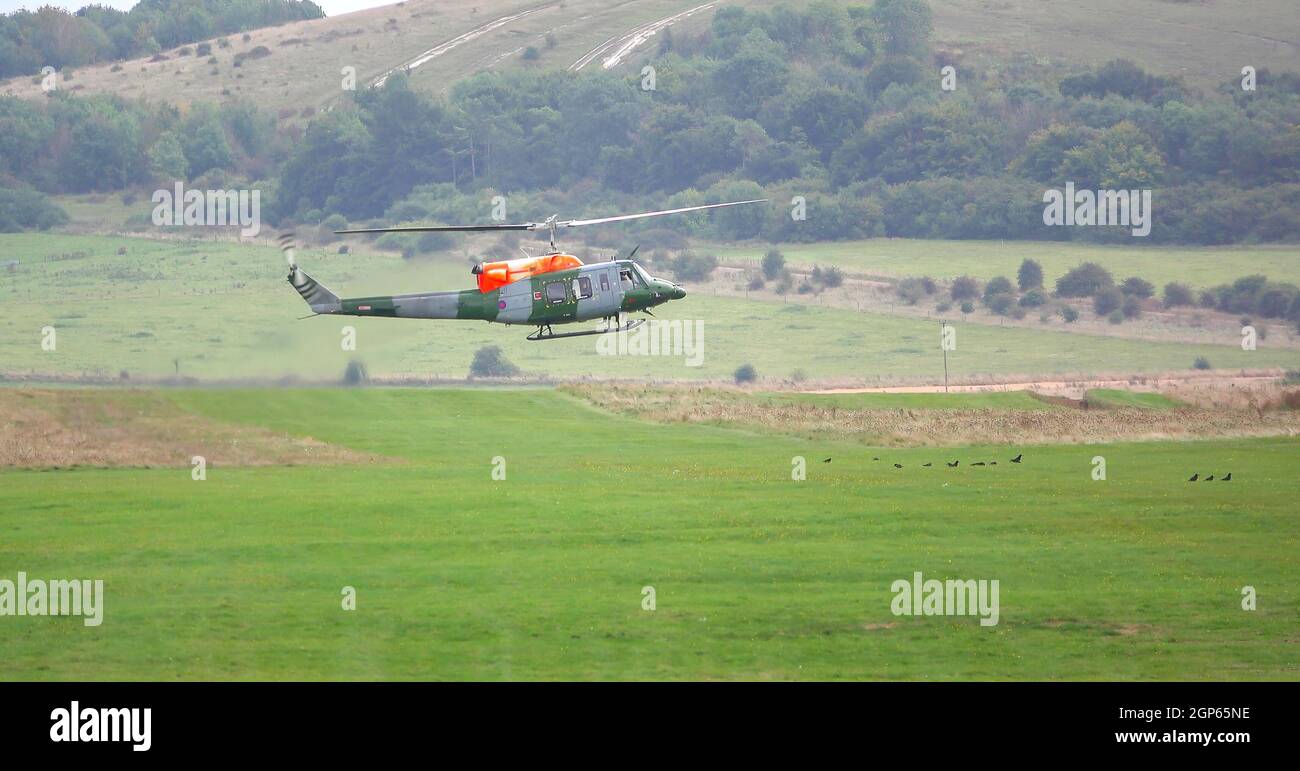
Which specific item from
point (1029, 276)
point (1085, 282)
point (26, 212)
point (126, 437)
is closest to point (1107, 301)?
point (1085, 282)

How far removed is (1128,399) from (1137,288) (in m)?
65.7

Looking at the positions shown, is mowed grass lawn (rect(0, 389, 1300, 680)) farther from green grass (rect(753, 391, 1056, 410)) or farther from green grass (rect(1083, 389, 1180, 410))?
green grass (rect(1083, 389, 1180, 410))

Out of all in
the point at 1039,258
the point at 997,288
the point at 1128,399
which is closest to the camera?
the point at 1128,399

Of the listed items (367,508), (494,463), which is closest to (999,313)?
(494,463)

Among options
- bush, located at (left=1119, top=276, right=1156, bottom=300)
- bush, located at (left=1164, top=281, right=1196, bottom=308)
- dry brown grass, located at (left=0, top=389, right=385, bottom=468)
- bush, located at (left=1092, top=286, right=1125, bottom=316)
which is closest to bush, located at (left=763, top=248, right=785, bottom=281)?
bush, located at (left=1092, top=286, right=1125, bottom=316)

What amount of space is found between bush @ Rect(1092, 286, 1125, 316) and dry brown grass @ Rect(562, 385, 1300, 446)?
65.0 m

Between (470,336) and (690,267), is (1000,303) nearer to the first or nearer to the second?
(690,267)

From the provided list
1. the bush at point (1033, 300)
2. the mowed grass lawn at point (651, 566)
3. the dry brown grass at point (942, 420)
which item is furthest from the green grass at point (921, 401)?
the bush at point (1033, 300)

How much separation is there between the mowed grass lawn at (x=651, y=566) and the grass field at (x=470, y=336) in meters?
56.0

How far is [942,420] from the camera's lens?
8194 cm

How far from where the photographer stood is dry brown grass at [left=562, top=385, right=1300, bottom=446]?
7606 cm
